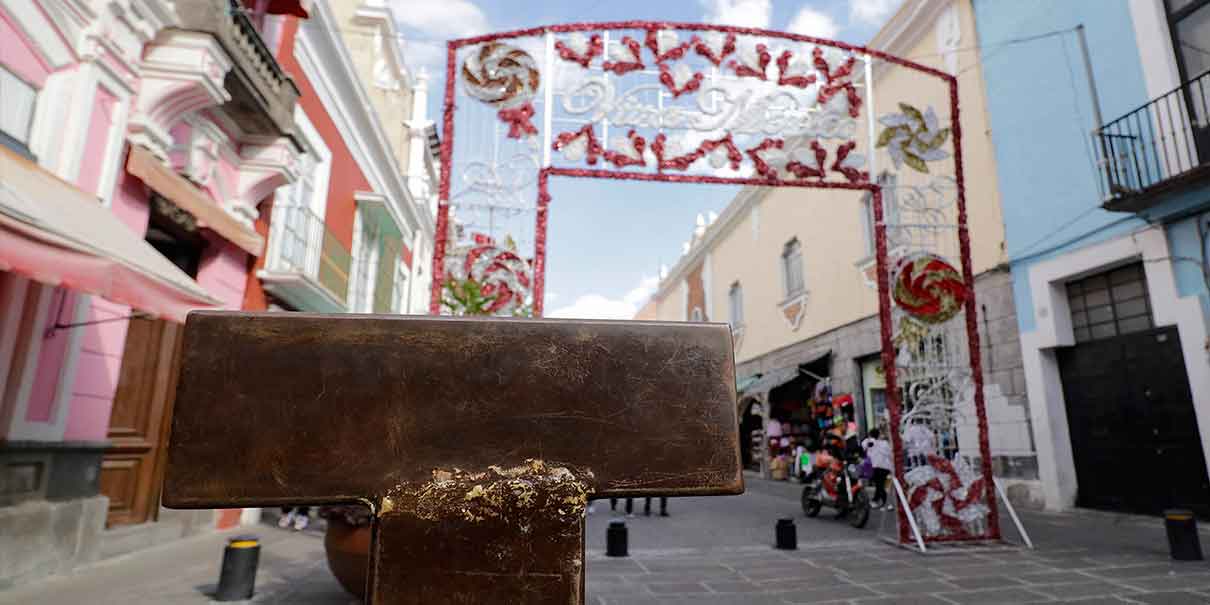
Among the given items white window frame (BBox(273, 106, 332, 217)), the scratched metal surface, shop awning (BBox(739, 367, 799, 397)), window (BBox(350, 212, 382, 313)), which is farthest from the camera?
shop awning (BBox(739, 367, 799, 397))

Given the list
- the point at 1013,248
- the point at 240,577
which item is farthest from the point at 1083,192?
the point at 240,577

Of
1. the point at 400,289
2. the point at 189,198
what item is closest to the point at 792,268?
the point at 400,289

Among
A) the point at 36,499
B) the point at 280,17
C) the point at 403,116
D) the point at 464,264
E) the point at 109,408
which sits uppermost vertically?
the point at 403,116

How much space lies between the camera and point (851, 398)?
11875 mm

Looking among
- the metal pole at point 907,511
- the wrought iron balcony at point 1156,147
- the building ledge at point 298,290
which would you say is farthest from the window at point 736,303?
the metal pole at point 907,511

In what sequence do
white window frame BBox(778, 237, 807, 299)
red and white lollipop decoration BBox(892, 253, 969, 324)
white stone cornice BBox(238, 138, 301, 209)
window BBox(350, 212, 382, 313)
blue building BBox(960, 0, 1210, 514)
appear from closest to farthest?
red and white lollipop decoration BBox(892, 253, 969, 324) → blue building BBox(960, 0, 1210, 514) → white stone cornice BBox(238, 138, 301, 209) → window BBox(350, 212, 382, 313) → white window frame BBox(778, 237, 807, 299)

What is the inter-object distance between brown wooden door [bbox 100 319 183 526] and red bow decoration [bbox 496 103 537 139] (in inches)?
146

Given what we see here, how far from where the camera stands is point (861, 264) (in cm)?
1157

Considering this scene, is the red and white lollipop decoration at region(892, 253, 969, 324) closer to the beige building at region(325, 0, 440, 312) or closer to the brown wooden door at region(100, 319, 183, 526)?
the brown wooden door at region(100, 319, 183, 526)

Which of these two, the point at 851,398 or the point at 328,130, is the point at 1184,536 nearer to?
the point at 851,398

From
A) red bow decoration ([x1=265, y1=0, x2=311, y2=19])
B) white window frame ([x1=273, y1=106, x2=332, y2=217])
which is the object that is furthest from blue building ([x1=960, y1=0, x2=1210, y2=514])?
white window frame ([x1=273, y1=106, x2=332, y2=217])

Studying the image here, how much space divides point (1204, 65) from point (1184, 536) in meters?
5.03

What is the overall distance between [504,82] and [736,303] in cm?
1374

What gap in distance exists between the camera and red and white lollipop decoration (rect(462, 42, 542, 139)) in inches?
227
